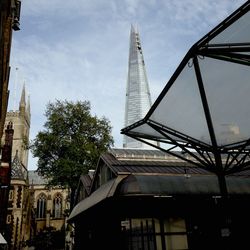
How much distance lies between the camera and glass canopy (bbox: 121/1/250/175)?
5.63 meters

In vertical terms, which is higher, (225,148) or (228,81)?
(228,81)

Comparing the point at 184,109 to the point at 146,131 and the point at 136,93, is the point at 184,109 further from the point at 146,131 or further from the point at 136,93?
the point at 136,93

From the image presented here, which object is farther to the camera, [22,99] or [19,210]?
[22,99]

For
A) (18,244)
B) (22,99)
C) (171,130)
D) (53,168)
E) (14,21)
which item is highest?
(22,99)

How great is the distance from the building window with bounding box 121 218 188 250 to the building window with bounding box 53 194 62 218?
5197 cm

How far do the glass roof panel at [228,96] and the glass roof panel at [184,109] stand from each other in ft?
1.27

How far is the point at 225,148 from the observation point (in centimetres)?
1028

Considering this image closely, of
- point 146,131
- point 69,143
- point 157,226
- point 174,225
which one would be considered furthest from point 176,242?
point 69,143

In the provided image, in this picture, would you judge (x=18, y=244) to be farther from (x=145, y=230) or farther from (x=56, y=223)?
(x=145, y=230)

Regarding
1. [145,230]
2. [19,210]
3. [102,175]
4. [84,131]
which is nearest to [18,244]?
[19,210]

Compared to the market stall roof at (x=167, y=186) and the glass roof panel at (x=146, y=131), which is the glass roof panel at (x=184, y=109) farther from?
the market stall roof at (x=167, y=186)

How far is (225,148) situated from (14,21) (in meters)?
11.9

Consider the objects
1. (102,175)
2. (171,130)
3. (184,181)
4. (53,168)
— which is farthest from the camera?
(53,168)

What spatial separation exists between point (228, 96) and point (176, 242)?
8624 millimetres
